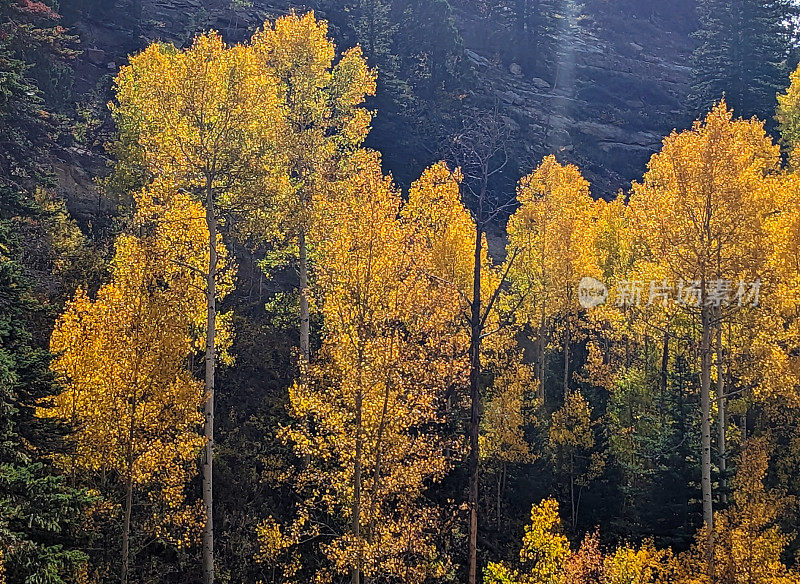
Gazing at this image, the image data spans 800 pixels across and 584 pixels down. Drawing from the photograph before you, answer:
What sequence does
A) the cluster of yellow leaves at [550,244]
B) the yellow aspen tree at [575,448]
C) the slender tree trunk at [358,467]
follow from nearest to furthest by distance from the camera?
the slender tree trunk at [358,467], the yellow aspen tree at [575,448], the cluster of yellow leaves at [550,244]

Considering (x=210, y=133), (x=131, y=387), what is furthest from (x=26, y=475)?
(x=210, y=133)

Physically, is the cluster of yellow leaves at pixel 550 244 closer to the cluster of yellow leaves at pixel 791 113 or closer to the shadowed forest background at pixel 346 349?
the shadowed forest background at pixel 346 349

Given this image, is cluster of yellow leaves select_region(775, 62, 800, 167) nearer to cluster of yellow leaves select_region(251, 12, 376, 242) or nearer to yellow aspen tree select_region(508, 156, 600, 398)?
yellow aspen tree select_region(508, 156, 600, 398)

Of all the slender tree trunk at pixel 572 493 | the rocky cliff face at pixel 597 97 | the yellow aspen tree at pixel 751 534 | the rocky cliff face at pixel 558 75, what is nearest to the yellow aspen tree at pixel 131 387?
the yellow aspen tree at pixel 751 534

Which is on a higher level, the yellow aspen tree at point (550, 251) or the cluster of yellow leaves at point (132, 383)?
the yellow aspen tree at point (550, 251)

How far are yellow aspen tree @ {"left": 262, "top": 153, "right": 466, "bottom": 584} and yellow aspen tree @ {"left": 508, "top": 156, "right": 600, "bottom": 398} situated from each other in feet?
33.7

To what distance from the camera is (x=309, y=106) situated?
19109 mm

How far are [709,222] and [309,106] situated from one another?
12.4 meters

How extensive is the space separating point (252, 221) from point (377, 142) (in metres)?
20.7

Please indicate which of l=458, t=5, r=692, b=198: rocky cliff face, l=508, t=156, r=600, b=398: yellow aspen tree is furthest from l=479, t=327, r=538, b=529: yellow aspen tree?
l=458, t=5, r=692, b=198: rocky cliff face

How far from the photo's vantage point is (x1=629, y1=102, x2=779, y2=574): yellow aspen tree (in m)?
13.8

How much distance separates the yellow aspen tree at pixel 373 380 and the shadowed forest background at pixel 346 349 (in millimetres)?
64

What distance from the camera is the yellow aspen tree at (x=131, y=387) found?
11.9m

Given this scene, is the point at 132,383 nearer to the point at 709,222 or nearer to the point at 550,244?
the point at 709,222
